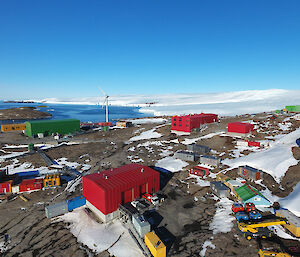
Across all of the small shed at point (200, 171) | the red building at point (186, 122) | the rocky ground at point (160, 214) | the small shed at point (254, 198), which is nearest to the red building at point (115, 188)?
the rocky ground at point (160, 214)

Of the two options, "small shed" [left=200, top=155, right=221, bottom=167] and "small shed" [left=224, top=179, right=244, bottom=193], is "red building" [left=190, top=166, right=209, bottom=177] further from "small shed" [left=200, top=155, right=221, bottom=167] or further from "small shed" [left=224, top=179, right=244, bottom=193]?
"small shed" [left=224, top=179, right=244, bottom=193]

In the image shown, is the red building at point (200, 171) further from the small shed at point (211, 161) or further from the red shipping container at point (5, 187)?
the red shipping container at point (5, 187)

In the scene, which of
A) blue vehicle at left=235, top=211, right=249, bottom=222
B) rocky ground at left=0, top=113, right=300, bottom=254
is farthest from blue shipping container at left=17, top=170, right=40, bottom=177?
blue vehicle at left=235, top=211, right=249, bottom=222

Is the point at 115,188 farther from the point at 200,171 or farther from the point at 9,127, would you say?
the point at 9,127

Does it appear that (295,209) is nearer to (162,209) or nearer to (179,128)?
(162,209)

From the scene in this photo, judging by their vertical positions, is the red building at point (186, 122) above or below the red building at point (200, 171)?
above

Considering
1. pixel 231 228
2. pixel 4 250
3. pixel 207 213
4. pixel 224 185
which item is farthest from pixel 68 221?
pixel 224 185

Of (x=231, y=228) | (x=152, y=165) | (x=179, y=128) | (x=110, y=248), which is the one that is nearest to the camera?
(x=110, y=248)
